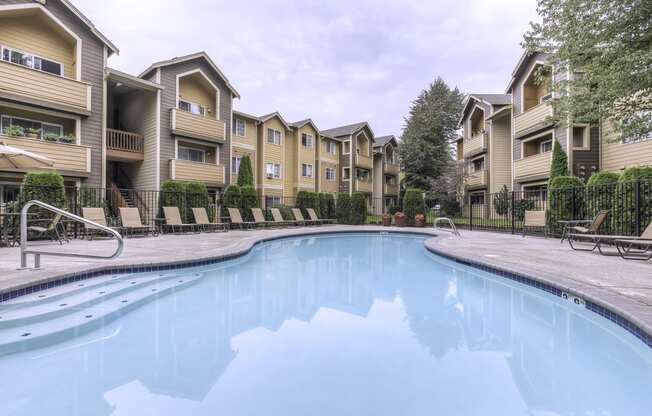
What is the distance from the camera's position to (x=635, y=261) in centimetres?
646

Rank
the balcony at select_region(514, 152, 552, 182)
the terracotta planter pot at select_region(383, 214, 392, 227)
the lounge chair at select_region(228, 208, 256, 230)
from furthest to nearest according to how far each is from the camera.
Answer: the terracotta planter pot at select_region(383, 214, 392, 227) → the balcony at select_region(514, 152, 552, 182) → the lounge chair at select_region(228, 208, 256, 230)

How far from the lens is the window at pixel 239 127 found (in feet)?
67.1

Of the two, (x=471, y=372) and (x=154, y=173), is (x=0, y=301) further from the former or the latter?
(x=154, y=173)

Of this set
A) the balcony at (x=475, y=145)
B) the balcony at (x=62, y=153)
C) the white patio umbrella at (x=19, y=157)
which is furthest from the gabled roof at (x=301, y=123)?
the white patio umbrella at (x=19, y=157)

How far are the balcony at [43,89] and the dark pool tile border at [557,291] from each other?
13874mm

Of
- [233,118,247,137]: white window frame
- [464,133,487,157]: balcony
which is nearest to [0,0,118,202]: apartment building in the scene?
[233,118,247,137]: white window frame

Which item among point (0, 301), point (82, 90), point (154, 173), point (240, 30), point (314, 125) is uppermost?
point (240, 30)

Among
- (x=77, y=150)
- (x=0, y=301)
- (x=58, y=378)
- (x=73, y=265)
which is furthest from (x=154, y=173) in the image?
(x=58, y=378)

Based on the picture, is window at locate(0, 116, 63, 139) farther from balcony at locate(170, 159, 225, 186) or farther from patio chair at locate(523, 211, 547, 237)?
patio chair at locate(523, 211, 547, 237)

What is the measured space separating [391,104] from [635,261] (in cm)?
3265

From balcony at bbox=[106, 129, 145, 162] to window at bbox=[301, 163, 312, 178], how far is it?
1137 cm

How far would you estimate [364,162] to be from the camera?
29344 mm

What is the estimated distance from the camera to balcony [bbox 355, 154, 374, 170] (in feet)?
93.3

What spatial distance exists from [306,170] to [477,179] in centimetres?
1193
